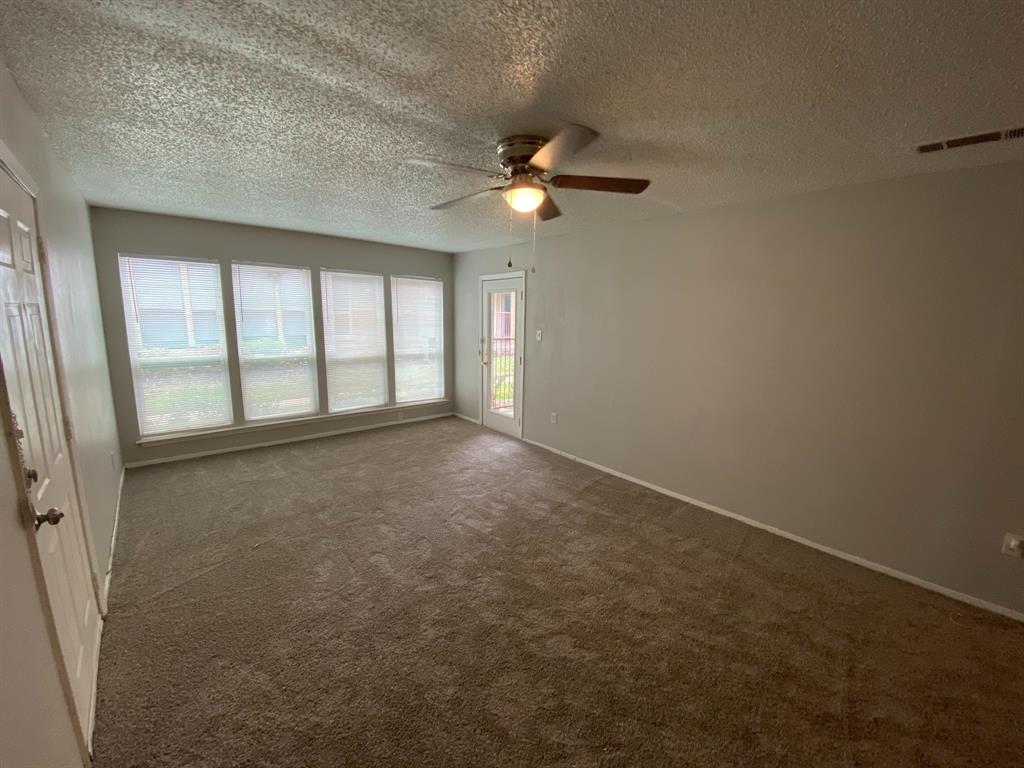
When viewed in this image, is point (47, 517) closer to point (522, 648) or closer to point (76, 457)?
point (76, 457)

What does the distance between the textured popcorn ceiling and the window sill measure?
2.44 meters

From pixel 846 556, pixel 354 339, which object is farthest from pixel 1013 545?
pixel 354 339

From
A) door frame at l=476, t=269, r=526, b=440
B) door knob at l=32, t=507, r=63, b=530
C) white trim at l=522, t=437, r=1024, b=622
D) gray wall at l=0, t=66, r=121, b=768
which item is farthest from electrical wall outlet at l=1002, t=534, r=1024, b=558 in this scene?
door knob at l=32, t=507, r=63, b=530

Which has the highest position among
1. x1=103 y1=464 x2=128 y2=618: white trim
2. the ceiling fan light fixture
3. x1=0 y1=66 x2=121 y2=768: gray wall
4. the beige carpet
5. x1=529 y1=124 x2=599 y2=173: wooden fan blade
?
x1=529 y1=124 x2=599 y2=173: wooden fan blade

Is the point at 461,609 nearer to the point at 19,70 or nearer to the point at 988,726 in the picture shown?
the point at 988,726

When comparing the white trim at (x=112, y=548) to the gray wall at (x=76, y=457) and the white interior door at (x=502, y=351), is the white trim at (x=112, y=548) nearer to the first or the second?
the gray wall at (x=76, y=457)

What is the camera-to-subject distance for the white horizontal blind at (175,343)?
3.67 m

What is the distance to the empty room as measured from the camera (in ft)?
4.17

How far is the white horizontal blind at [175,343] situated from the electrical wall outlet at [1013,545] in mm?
5906

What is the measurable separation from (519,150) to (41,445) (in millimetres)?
2162

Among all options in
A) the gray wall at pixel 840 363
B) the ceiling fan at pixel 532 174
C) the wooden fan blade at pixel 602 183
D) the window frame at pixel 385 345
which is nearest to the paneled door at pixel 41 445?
the ceiling fan at pixel 532 174

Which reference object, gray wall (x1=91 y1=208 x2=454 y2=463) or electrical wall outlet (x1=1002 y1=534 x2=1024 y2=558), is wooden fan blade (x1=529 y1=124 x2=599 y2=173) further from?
gray wall (x1=91 y1=208 x2=454 y2=463)

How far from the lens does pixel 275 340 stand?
439 cm

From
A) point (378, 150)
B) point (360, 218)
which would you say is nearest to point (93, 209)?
point (360, 218)
